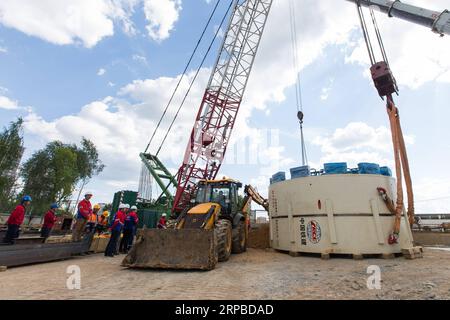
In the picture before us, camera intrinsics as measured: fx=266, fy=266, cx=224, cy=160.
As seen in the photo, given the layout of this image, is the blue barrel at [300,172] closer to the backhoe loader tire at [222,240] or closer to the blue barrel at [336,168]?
the blue barrel at [336,168]

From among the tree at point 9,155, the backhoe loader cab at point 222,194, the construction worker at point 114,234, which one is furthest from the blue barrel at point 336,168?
the tree at point 9,155

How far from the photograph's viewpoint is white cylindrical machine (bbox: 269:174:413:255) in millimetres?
8633

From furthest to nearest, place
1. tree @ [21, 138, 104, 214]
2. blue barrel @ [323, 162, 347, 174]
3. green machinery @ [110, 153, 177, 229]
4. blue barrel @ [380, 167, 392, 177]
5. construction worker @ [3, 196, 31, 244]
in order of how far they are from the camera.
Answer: tree @ [21, 138, 104, 214] < green machinery @ [110, 153, 177, 229] < blue barrel @ [380, 167, 392, 177] < blue barrel @ [323, 162, 347, 174] < construction worker @ [3, 196, 31, 244]

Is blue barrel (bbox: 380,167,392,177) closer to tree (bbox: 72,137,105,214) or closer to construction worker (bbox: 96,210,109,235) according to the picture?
construction worker (bbox: 96,210,109,235)

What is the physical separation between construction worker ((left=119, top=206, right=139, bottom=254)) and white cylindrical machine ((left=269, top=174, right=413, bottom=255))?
573cm

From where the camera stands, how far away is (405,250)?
8.38 m

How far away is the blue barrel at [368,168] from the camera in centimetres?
950

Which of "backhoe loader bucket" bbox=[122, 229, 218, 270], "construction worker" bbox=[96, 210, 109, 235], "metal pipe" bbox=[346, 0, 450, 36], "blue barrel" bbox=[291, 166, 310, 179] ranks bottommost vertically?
"backhoe loader bucket" bbox=[122, 229, 218, 270]

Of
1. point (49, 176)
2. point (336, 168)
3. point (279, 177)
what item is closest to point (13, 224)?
point (279, 177)

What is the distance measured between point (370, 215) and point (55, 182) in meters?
43.7

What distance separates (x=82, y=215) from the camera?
30.1 ft

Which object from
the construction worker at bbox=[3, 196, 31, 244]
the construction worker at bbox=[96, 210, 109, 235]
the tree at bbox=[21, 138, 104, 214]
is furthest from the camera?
the tree at bbox=[21, 138, 104, 214]

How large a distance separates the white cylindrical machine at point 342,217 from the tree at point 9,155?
1408 inches

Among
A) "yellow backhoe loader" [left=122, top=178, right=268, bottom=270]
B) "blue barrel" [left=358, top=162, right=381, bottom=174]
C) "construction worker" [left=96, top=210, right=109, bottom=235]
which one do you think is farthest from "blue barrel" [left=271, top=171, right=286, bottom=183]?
"construction worker" [left=96, top=210, right=109, bottom=235]
